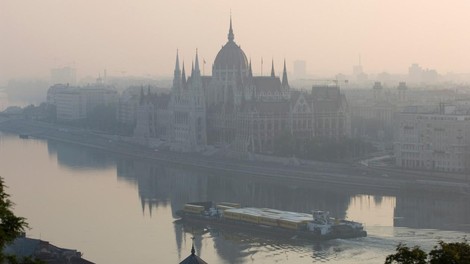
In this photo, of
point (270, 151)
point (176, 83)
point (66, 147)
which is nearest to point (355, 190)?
point (270, 151)

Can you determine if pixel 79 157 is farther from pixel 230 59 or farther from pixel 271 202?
pixel 271 202

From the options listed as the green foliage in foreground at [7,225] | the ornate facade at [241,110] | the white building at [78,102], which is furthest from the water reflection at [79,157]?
the green foliage in foreground at [7,225]

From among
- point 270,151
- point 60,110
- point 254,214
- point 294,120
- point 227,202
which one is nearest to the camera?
point 254,214

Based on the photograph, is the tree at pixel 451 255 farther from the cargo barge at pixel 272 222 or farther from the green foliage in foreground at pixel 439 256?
the cargo barge at pixel 272 222

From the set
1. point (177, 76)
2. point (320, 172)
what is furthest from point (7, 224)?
point (177, 76)

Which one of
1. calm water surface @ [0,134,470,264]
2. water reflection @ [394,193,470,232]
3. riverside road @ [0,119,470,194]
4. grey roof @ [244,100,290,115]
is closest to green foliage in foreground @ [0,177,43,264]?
calm water surface @ [0,134,470,264]

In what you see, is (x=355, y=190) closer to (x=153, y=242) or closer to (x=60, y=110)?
(x=153, y=242)

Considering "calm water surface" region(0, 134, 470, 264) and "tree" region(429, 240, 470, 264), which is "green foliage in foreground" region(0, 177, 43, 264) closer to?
"tree" region(429, 240, 470, 264)
